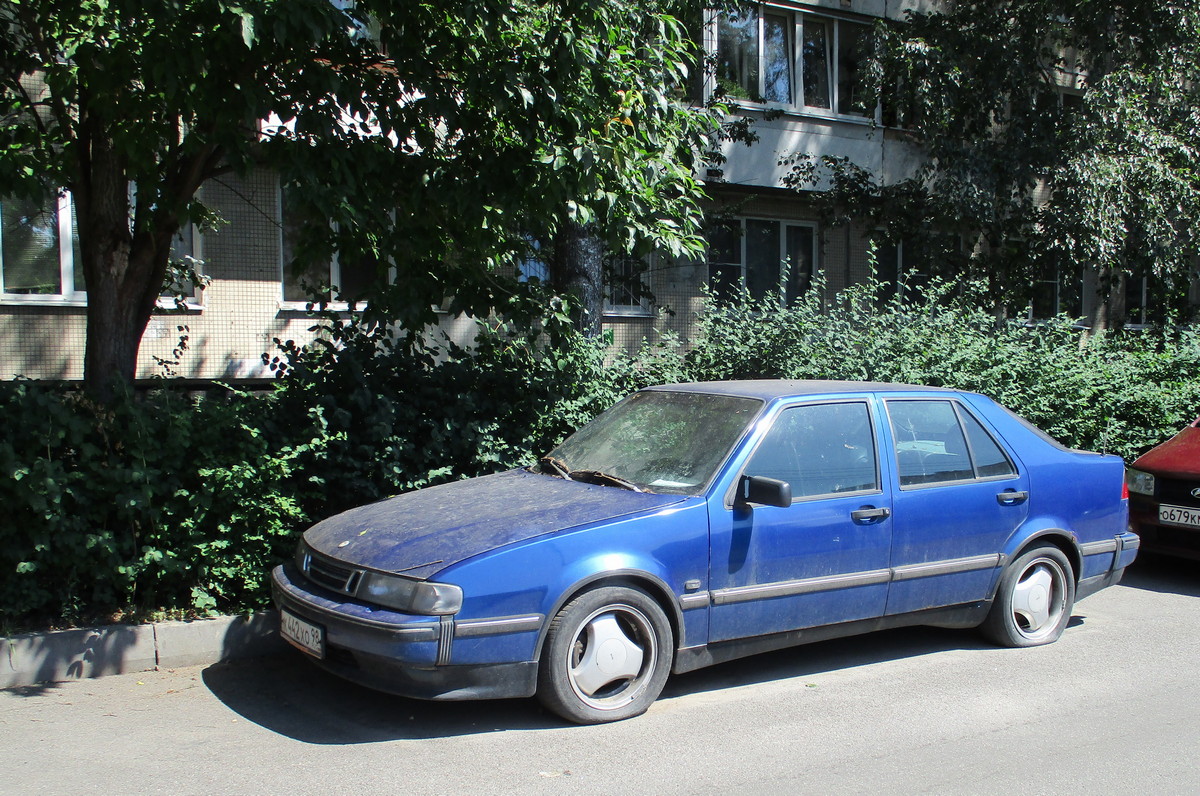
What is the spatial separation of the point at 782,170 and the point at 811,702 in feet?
41.4

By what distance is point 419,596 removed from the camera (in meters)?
4.23

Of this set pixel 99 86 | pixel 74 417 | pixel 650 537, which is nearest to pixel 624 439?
pixel 650 537

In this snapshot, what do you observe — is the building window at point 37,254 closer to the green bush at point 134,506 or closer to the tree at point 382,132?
the tree at point 382,132

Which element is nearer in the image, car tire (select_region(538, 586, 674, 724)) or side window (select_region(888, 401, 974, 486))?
car tire (select_region(538, 586, 674, 724))

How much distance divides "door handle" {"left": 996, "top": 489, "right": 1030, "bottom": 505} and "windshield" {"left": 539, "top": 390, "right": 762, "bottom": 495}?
164 cm

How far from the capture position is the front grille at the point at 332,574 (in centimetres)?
450

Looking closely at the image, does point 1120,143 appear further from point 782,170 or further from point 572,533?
point 572,533

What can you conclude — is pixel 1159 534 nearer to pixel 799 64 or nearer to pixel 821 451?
pixel 821 451

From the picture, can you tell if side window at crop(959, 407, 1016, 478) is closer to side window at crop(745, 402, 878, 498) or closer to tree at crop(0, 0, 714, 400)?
side window at crop(745, 402, 878, 498)

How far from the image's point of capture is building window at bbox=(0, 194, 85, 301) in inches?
472

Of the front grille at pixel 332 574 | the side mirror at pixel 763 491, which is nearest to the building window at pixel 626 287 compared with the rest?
the side mirror at pixel 763 491

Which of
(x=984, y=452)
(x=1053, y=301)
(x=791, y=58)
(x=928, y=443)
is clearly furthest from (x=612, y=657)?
(x=1053, y=301)

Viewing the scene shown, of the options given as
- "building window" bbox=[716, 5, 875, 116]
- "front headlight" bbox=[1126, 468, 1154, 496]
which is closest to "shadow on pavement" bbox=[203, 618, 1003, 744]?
"front headlight" bbox=[1126, 468, 1154, 496]

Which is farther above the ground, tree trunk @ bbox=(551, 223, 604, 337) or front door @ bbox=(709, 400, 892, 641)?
tree trunk @ bbox=(551, 223, 604, 337)
